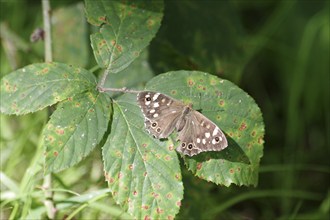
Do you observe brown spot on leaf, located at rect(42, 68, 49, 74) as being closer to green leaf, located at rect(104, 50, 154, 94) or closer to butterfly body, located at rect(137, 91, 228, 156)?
butterfly body, located at rect(137, 91, 228, 156)

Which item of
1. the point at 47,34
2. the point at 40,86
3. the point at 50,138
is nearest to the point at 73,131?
the point at 50,138

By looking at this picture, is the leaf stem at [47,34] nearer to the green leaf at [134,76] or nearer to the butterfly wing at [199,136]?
the green leaf at [134,76]

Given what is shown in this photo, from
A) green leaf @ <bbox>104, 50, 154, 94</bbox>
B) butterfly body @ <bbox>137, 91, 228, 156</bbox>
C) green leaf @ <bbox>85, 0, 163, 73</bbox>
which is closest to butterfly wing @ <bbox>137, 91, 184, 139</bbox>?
butterfly body @ <bbox>137, 91, 228, 156</bbox>

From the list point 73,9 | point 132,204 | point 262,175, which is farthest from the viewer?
point 262,175

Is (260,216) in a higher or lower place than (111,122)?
lower

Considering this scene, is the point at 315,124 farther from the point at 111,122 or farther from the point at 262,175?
the point at 111,122

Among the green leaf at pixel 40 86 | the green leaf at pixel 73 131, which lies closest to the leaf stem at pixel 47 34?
the green leaf at pixel 40 86

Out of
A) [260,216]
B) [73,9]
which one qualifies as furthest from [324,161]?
[73,9]

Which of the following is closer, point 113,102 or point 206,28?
point 113,102

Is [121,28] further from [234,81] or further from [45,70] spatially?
[234,81]
